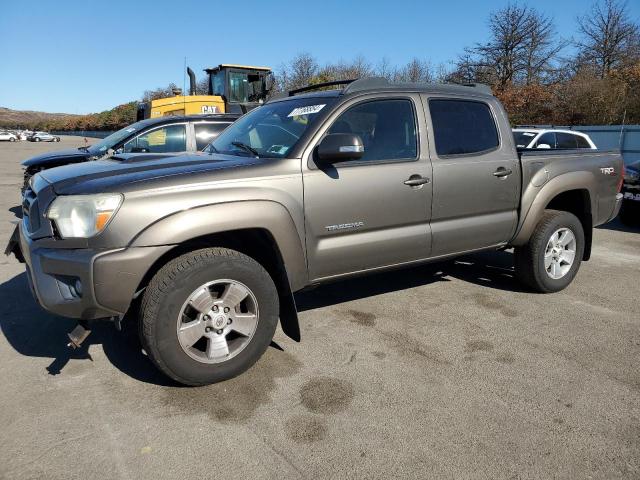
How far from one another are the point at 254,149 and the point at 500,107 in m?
Answer: 2.43

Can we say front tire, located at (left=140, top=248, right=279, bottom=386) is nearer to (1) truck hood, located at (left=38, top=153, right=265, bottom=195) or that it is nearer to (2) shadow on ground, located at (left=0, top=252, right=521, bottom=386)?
(2) shadow on ground, located at (left=0, top=252, right=521, bottom=386)

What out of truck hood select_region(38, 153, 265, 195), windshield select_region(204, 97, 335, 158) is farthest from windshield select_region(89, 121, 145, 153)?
truck hood select_region(38, 153, 265, 195)

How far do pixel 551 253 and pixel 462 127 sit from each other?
1.66 metres

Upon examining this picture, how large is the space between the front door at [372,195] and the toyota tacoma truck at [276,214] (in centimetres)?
1

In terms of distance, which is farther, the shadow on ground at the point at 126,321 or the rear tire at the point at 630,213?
the rear tire at the point at 630,213

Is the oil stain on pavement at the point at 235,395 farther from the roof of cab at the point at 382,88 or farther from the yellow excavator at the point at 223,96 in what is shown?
the yellow excavator at the point at 223,96

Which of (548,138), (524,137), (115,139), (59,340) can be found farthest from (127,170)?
(548,138)

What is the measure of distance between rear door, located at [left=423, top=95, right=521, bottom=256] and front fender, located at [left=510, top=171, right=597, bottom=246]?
110mm

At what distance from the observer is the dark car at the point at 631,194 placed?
28.2 feet

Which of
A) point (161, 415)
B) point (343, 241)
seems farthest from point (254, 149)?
point (161, 415)

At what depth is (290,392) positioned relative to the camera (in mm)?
3062

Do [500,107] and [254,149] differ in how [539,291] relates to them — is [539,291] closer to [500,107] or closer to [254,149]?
[500,107]

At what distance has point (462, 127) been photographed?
4234 mm

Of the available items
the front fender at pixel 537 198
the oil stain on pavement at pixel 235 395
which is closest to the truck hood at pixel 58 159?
the oil stain on pavement at pixel 235 395
